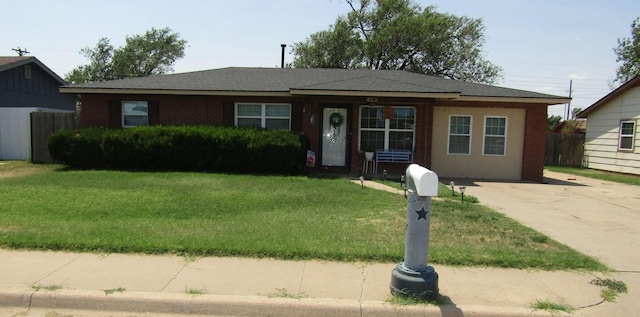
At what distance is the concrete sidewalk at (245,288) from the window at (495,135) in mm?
10396

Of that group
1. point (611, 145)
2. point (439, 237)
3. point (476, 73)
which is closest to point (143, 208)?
point (439, 237)

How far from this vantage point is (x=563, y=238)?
21.6ft

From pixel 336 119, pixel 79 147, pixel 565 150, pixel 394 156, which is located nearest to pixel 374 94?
pixel 336 119

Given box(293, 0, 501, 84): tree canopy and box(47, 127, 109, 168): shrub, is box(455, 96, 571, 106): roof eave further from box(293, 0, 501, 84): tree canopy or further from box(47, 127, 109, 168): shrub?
box(293, 0, 501, 84): tree canopy

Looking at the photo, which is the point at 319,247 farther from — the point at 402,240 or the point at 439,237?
the point at 439,237

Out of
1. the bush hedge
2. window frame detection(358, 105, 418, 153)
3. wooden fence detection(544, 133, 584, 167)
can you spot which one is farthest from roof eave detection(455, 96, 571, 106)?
wooden fence detection(544, 133, 584, 167)

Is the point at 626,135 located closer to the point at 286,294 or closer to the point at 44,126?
the point at 286,294

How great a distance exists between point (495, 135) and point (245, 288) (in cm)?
1264

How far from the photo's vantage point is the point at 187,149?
13.1 m

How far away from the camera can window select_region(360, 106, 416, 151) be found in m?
14.4

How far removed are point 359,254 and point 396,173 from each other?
9249 millimetres

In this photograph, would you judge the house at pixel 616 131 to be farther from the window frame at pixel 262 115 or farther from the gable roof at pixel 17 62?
the gable roof at pixel 17 62

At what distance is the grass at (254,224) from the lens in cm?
534

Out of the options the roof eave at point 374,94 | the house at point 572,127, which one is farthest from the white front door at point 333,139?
the house at point 572,127
